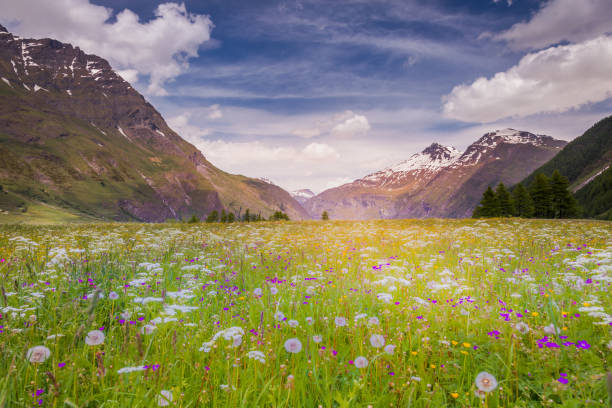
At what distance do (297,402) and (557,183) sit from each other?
247 ft

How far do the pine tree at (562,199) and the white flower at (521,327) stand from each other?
70.6 meters

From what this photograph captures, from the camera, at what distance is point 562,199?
2254 inches

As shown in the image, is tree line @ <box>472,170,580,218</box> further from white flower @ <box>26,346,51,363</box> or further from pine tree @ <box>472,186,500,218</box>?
white flower @ <box>26,346,51,363</box>

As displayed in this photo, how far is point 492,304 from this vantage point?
471 centimetres

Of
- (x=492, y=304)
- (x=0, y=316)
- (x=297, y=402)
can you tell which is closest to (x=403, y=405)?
(x=297, y=402)

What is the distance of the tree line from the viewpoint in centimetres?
5706

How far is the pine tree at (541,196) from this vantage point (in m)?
58.1

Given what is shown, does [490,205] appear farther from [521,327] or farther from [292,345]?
[292,345]

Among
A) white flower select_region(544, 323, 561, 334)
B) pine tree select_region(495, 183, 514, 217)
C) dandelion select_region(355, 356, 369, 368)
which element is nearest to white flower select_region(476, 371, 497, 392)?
dandelion select_region(355, 356, 369, 368)

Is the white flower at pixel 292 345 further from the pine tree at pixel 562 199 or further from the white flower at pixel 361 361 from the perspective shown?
the pine tree at pixel 562 199

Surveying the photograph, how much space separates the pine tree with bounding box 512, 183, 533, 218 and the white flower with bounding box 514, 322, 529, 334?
7005 centimetres

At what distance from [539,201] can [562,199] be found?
11.8 ft

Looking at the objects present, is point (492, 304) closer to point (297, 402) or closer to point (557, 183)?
point (297, 402)

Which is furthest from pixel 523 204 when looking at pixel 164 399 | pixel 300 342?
pixel 164 399
